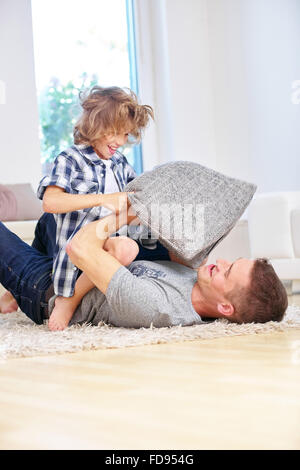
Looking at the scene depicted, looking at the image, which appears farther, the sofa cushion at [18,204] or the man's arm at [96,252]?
the sofa cushion at [18,204]

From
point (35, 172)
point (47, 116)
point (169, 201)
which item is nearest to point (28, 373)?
point (169, 201)

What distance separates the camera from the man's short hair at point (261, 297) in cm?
207

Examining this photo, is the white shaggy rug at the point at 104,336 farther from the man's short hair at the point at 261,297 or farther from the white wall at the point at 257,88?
the white wall at the point at 257,88

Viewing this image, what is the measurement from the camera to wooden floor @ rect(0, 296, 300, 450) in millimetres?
1029

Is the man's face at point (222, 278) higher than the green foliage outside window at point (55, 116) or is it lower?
lower

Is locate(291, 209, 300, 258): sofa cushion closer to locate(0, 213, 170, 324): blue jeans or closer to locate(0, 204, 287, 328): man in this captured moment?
locate(0, 213, 170, 324): blue jeans

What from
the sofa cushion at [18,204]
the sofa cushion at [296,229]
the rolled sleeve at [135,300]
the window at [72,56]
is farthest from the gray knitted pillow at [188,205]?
the window at [72,56]

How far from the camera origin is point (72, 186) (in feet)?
8.07

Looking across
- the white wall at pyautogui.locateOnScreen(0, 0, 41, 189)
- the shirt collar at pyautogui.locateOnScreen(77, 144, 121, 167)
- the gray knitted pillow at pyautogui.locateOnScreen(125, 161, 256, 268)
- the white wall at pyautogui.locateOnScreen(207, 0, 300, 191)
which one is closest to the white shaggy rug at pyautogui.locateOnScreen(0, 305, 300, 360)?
the gray knitted pillow at pyautogui.locateOnScreen(125, 161, 256, 268)

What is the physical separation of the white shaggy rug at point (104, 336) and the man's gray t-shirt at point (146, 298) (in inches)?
1.3

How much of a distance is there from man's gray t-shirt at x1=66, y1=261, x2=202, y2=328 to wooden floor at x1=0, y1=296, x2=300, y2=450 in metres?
0.18

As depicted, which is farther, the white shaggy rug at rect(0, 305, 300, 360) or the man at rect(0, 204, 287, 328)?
the man at rect(0, 204, 287, 328)
